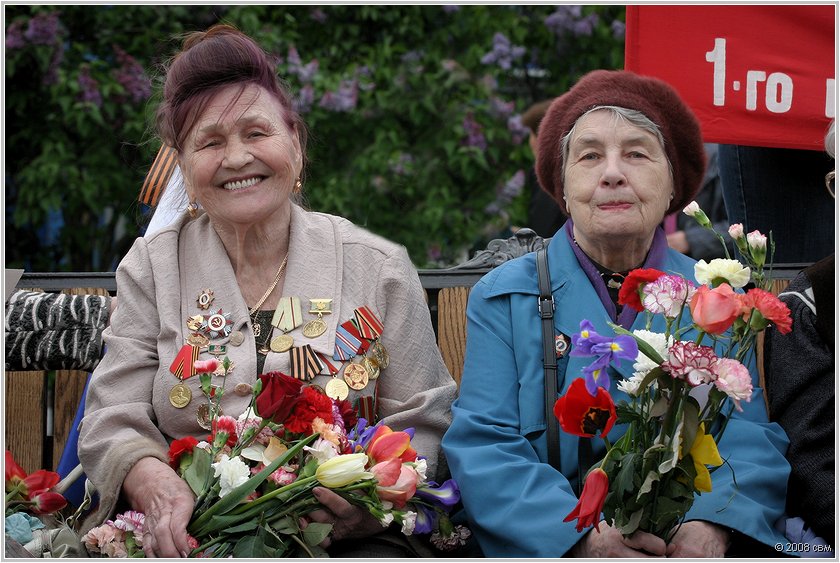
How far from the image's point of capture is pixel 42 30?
19.7 ft

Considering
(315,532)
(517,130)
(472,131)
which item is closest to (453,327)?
(315,532)

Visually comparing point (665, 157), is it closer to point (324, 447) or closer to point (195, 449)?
point (324, 447)

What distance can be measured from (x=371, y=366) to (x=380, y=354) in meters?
0.05

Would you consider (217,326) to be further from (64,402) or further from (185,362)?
(64,402)

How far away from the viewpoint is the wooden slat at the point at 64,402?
3572 mm

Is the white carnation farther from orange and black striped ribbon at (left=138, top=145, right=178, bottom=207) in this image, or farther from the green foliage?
the green foliage

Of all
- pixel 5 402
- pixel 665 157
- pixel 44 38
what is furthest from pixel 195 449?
pixel 44 38

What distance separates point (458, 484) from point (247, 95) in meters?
1.34

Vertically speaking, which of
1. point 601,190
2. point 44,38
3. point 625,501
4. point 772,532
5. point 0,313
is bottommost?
point 772,532

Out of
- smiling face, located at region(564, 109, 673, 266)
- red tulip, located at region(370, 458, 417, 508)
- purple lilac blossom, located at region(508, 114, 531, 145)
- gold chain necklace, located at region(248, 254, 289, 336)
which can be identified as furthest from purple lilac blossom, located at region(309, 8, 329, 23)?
red tulip, located at region(370, 458, 417, 508)

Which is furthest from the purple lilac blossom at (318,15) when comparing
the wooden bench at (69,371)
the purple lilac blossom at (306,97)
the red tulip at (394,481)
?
the red tulip at (394,481)

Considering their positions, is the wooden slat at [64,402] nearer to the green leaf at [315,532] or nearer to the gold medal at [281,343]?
the gold medal at [281,343]

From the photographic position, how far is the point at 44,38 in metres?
6.04

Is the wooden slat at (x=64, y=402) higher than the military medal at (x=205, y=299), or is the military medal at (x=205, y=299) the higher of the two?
the military medal at (x=205, y=299)
